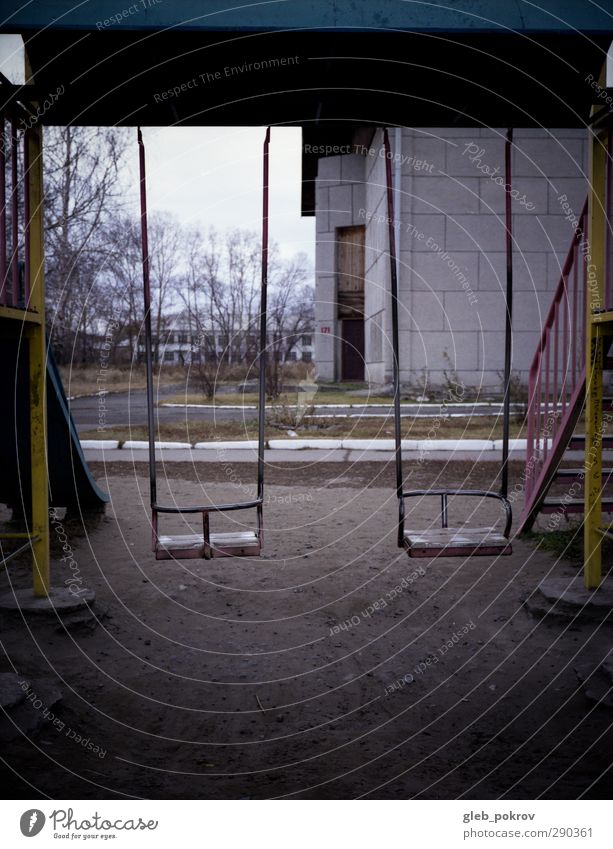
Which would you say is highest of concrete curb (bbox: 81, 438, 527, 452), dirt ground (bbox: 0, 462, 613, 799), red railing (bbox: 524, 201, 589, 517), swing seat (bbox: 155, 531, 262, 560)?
red railing (bbox: 524, 201, 589, 517)

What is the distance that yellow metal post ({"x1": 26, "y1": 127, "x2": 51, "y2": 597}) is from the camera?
4156 mm

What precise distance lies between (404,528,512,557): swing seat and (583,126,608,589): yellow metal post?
1.87 ft

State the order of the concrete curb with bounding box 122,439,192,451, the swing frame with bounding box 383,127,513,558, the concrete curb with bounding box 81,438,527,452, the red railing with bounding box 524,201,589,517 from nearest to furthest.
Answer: the swing frame with bounding box 383,127,513,558 → the red railing with bounding box 524,201,589,517 → the concrete curb with bounding box 81,438,527,452 → the concrete curb with bounding box 122,439,192,451

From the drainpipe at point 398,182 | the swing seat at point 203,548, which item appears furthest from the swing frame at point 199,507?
the drainpipe at point 398,182

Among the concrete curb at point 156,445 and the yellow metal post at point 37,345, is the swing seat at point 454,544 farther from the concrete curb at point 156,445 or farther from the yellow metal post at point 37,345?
the concrete curb at point 156,445

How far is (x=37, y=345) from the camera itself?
4145 millimetres

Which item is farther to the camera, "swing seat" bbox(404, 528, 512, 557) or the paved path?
the paved path

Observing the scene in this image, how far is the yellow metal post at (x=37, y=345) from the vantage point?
4156 mm

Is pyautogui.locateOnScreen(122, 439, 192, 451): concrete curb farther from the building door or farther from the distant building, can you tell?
the distant building

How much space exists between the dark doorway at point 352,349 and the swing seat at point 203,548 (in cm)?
1963

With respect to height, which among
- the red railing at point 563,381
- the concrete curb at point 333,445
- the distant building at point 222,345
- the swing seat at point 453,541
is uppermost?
the distant building at point 222,345

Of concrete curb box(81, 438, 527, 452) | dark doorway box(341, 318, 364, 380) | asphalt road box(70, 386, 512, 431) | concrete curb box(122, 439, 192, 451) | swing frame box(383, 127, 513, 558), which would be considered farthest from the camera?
dark doorway box(341, 318, 364, 380)

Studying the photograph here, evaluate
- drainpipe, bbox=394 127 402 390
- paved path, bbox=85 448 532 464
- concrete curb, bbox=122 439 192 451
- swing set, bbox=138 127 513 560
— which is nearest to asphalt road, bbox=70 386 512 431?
drainpipe, bbox=394 127 402 390
